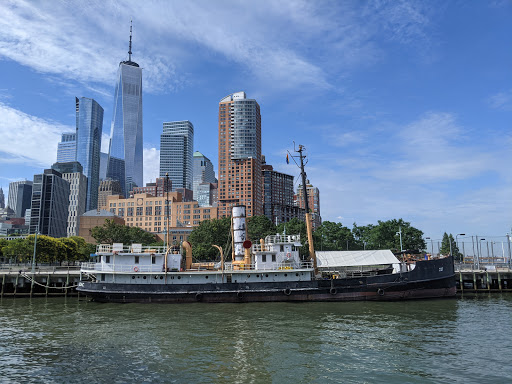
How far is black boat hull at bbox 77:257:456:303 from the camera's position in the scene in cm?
3328

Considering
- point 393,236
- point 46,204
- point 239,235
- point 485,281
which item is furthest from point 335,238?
point 46,204

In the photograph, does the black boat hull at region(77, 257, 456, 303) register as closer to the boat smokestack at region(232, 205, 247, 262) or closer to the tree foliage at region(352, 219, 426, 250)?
the boat smokestack at region(232, 205, 247, 262)

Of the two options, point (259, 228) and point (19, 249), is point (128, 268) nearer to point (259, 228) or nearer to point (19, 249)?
point (19, 249)

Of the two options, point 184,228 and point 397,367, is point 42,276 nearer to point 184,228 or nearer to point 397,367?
point 397,367

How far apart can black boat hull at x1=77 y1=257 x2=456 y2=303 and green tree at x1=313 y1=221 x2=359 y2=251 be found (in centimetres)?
4161

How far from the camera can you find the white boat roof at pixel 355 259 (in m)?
39.0

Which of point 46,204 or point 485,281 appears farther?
point 46,204

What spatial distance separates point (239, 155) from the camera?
577ft

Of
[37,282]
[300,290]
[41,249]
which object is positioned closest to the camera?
[300,290]

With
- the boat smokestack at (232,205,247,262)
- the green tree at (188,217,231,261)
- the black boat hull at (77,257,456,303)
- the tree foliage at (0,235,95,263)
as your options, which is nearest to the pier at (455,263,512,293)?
the black boat hull at (77,257,456,303)

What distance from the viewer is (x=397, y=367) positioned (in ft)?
49.5

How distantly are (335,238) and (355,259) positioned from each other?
37.3m

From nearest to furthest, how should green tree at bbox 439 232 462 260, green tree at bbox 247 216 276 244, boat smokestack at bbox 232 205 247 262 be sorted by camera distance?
boat smokestack at bbox 232 205 247 262 → green tree at bbox 247 216 276 244 → green tree at bbox 439 232 462 260

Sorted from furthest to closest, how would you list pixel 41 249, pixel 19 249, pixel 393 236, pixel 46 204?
1. pixel 46 204
2. pixel 393 236
3. pixel 19 249
4. pixel 41 249
